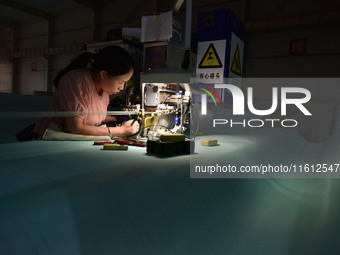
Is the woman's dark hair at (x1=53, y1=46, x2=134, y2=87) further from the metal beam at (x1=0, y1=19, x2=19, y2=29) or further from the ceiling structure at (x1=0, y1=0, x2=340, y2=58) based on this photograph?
the metal beam at (x1=0, y1=19, x2=19, y2=29)

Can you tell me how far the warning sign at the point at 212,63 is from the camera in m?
1.85

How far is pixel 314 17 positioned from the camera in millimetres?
3828

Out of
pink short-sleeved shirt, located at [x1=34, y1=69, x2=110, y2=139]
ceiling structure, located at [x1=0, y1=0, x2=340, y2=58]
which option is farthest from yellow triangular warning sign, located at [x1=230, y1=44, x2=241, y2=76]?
ceiling structure, located at [x1=0, y1=0, x2=340, y2=58]

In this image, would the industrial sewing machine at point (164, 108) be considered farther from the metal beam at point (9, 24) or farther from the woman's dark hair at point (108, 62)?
the metal beam at point (9, 24)

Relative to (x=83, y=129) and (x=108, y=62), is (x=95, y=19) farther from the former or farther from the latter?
(x=83, y=129)

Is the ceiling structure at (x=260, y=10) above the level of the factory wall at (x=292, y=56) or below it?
above

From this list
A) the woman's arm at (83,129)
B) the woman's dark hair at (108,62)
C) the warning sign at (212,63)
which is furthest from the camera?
the warning sign at (212,63)

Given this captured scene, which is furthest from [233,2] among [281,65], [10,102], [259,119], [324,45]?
[10,102]

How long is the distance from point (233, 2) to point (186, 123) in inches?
169

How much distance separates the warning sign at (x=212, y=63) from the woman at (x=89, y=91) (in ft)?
1.92

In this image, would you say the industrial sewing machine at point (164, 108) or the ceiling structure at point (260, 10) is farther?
the ceiling structure at point (260, 10)

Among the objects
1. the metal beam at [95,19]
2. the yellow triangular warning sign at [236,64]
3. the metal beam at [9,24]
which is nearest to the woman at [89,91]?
the yellow triangular warning sign at [236,64]

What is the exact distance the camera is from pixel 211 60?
1.87 m

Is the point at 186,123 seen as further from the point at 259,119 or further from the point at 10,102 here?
the point at 10,102
